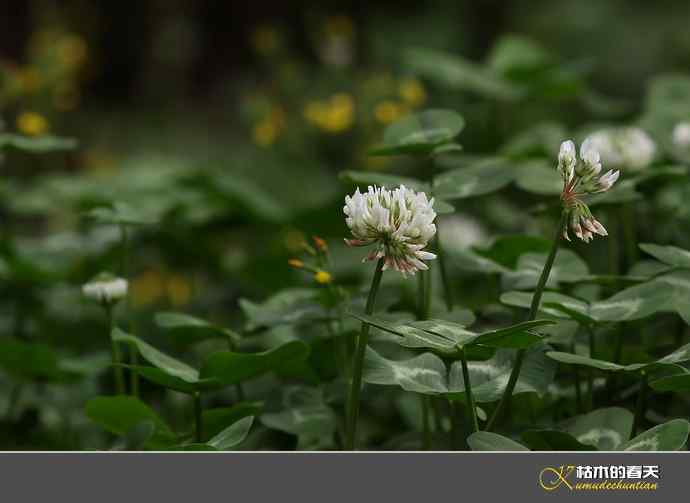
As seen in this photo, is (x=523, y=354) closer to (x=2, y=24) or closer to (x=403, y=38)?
(x=403, y=38)

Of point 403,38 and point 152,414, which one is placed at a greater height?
point 403,38

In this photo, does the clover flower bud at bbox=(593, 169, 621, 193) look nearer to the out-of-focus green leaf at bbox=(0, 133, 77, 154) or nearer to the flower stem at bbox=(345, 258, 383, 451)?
the flower stem at bbox=(345, 258, 383, 451)

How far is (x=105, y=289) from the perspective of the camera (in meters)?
1.20

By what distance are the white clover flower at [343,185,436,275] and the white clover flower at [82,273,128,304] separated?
44 cm

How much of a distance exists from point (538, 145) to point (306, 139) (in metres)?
1.26

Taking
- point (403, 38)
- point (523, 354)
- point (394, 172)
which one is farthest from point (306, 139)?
point (523, 354)

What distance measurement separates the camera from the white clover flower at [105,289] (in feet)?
3.91

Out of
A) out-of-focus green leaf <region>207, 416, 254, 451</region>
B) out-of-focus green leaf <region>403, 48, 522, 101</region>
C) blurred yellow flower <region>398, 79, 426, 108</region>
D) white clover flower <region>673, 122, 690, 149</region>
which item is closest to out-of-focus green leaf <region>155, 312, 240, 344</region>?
out-of-focus green leaf <region>207, 416, 254, 451</region>

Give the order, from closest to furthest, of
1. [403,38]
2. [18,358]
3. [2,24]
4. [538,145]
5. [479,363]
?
[479,363] < [18,358] < [538,145] < [403,38] < [2,24]

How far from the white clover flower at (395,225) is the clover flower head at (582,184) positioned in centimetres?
11

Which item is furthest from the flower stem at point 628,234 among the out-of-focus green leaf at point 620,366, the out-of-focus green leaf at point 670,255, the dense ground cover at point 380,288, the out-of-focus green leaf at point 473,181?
the out-of-focus green leaf at point 620,366

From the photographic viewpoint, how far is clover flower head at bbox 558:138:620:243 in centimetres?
83

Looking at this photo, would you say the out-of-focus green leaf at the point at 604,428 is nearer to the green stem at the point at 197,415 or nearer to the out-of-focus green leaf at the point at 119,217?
the green stem at the point at 197,415
